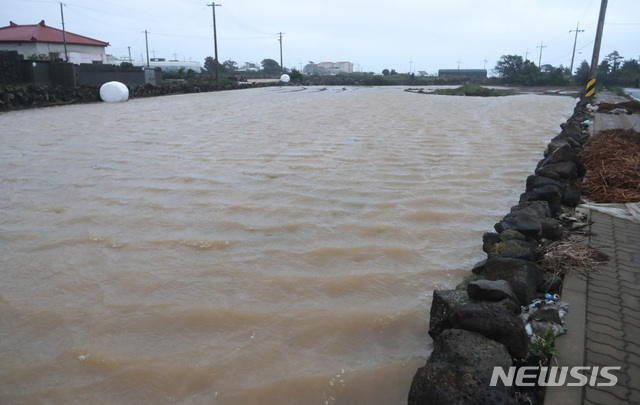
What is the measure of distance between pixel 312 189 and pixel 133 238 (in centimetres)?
220

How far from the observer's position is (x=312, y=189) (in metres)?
5.47

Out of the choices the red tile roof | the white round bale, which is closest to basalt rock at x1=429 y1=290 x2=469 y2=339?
the white round bale

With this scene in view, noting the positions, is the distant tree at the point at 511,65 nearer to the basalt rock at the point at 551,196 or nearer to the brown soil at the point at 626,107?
the brown soil at the point at 626,107

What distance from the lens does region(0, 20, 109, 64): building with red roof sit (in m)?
35.1

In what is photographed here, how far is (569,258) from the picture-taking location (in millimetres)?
3262

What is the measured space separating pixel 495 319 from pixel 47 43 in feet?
141

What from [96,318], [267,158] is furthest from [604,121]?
[96,318]

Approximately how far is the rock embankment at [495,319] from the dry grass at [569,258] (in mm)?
75

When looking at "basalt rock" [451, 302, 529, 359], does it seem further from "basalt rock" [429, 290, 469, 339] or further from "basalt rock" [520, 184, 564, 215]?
"basalt rock" [520, 184, 564, 215]

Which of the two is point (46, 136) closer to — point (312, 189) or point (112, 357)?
point (312, 189)

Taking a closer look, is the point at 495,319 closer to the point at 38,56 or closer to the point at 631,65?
the point at 38,56

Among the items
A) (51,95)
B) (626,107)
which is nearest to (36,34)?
(51,95)

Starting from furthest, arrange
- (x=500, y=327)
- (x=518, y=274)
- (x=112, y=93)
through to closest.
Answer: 1. (x=112, y=93)
2. (x=518, y=274)
3. (x=500, y=327)

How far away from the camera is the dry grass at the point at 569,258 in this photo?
Answer: 3.15 m
